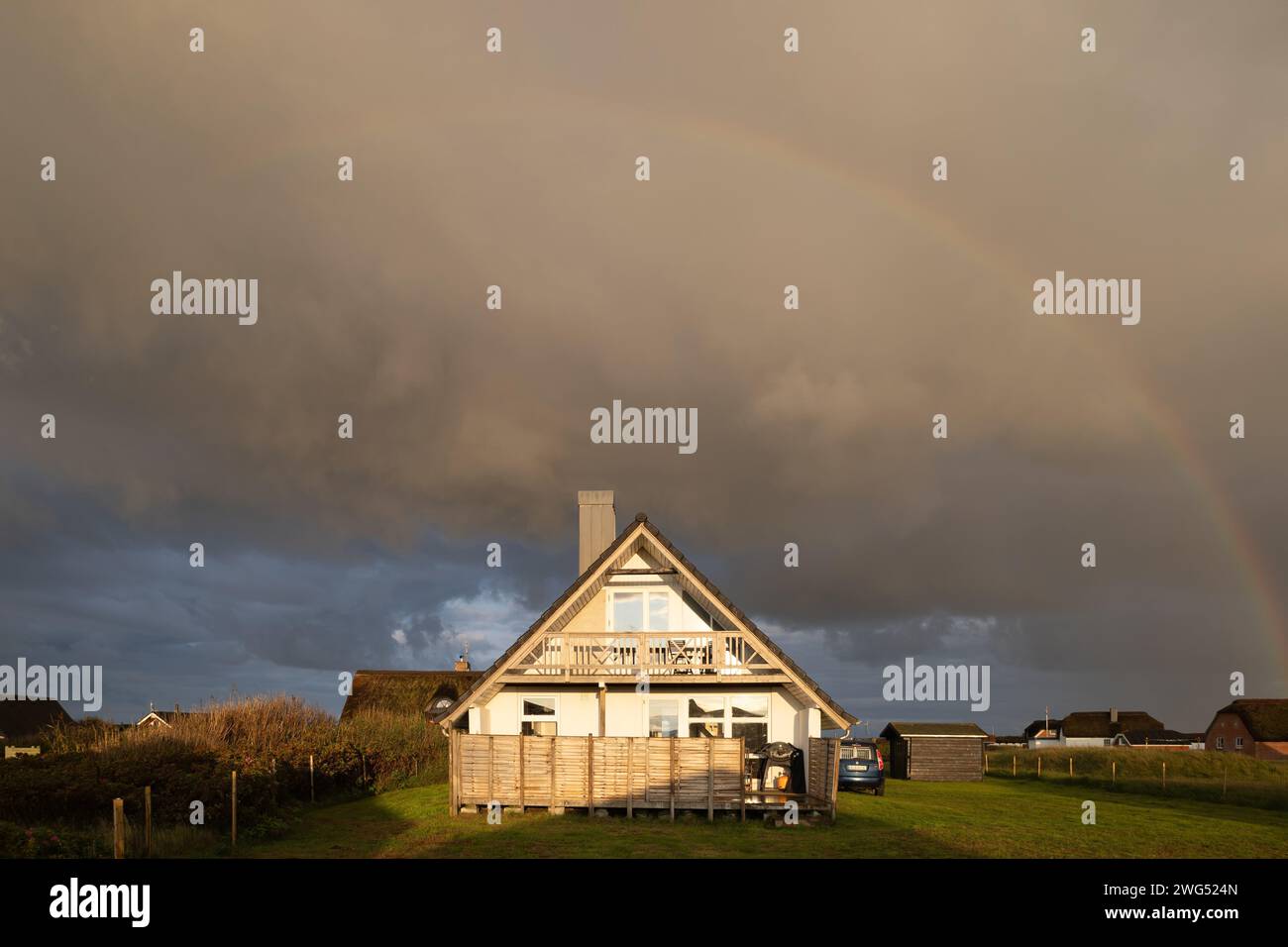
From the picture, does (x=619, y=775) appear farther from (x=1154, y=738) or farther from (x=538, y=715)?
(x=1154, y=738)

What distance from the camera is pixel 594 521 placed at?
97.9 feet

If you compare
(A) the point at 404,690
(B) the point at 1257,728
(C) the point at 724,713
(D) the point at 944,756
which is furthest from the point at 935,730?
(B) the point at 1257,728

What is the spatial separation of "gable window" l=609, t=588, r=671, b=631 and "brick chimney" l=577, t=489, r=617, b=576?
276 centimetres

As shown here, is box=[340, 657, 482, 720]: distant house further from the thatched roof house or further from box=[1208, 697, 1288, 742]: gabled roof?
box=[1208, 697, 1288, 742]: gabled roof

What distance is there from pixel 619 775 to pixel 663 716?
385cm

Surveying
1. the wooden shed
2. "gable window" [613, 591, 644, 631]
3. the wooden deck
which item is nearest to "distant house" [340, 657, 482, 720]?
the wooden shed

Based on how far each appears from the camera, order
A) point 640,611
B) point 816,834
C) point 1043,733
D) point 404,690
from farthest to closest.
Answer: point 1043,733, point 404,690, point 640,611, point 816,834

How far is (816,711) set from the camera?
25469mm

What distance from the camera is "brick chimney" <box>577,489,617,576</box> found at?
29.7 m

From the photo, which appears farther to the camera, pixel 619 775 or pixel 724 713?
pixel 724 713

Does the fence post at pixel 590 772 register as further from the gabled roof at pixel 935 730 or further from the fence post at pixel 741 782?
the gabled roof at pixel 935 730

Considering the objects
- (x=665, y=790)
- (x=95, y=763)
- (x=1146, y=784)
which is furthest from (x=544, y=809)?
(x=1146, y=784)

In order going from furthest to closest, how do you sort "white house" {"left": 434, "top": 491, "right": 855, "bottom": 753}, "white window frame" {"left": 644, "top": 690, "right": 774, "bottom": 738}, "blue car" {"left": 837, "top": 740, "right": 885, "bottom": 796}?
"blue car" {"left": 837, "top": 740, "right": 885, "bottom": 796}
"white window frame" {"left": 644, "top": 690, "right": 774, "bottom": 738}
"white house" {"left": 434, "top": 491, "right": 855, "bottom": 753}
